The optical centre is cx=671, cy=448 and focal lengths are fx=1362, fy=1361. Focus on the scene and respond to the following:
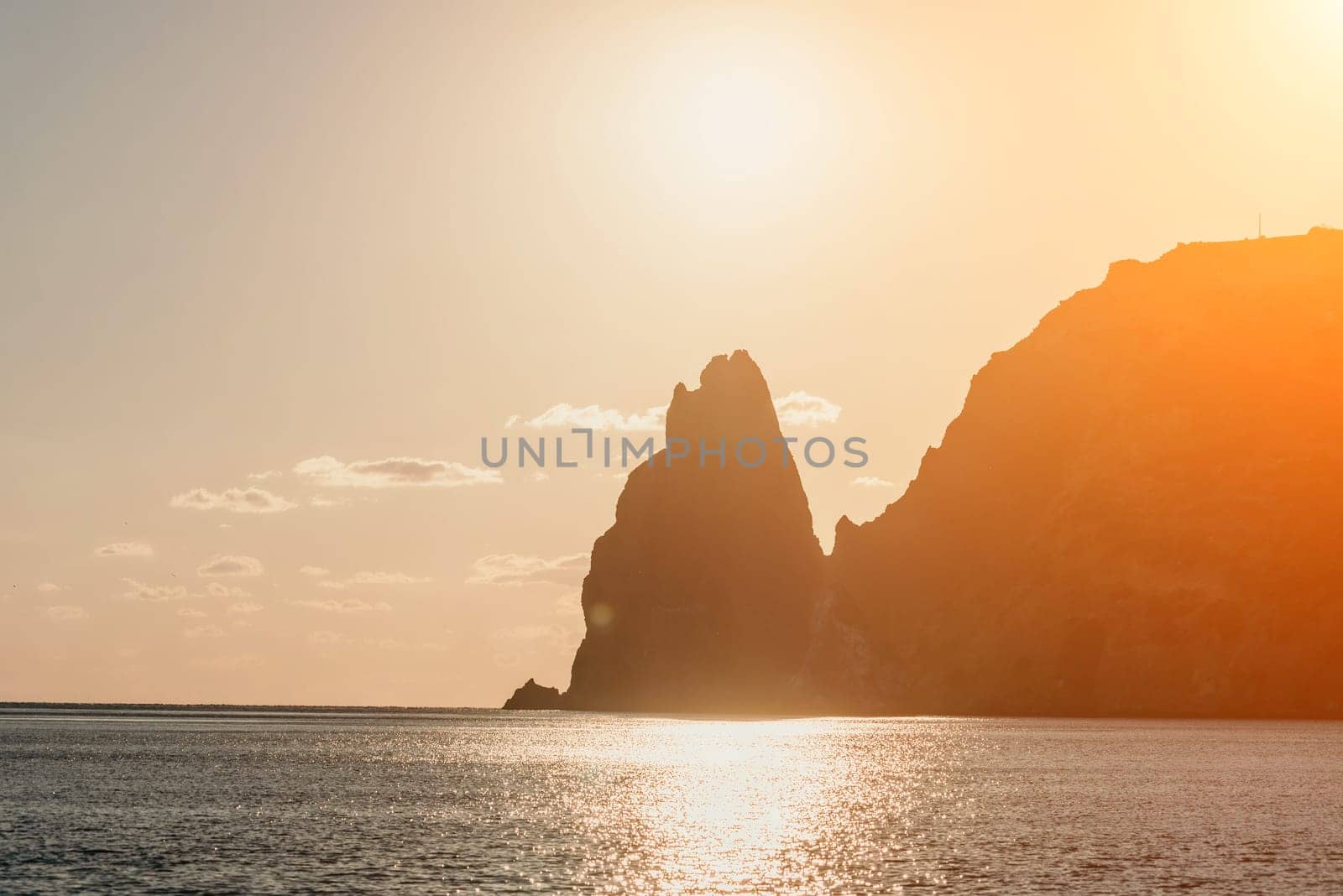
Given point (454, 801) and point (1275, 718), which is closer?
point (454, 801)

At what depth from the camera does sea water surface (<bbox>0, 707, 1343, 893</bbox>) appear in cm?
5062

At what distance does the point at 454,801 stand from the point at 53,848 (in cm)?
2775

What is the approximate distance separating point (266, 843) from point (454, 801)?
22.6 metres

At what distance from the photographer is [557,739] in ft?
582

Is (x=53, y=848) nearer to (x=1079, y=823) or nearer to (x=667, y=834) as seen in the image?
(x=667, y=834)

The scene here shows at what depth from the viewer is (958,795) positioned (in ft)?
283

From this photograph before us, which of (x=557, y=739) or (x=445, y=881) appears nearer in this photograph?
(x=445, y=881)

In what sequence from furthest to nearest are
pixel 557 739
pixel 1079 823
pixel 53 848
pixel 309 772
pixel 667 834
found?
pixel 557 739, pixel 309 772, pixel 1079 823, pixel 667 834, pixel 53 848

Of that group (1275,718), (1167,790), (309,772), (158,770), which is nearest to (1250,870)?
(1167,790)

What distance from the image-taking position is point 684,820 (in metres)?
71.7

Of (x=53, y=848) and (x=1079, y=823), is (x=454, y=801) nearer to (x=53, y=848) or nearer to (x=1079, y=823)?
(x=53, y=848)

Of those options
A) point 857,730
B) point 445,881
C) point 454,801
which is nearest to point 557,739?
point 857,730

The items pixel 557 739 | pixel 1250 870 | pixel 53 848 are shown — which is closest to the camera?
pixel 1250 870

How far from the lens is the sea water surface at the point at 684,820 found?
50.6 metres
